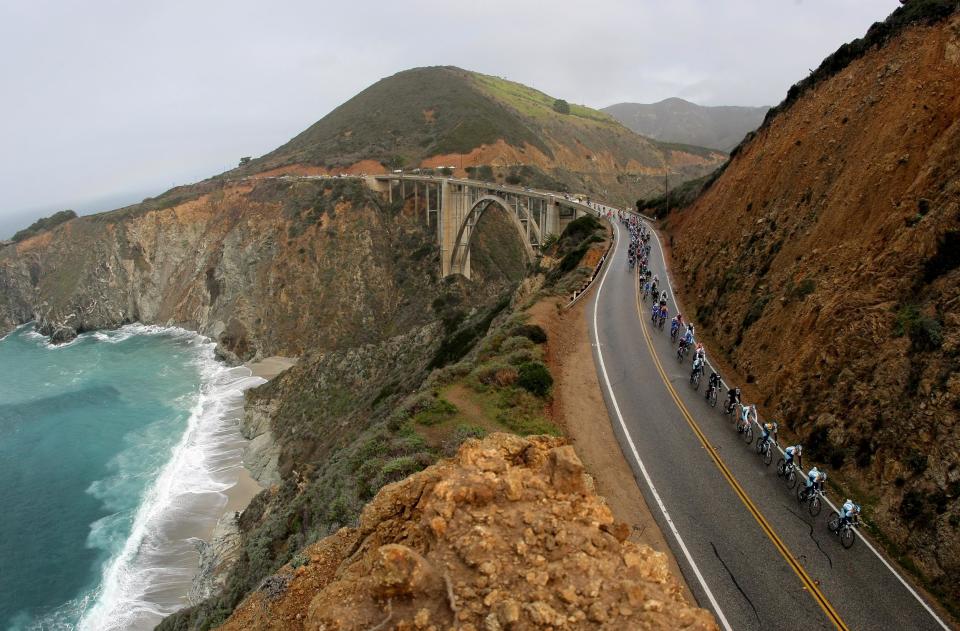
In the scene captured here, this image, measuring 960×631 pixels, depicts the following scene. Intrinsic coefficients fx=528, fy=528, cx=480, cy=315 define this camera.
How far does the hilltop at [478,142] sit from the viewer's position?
94.9 meters

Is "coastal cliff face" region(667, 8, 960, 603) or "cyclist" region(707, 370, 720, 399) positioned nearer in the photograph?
"coastal cliff face" region(667, 8, 960, 603)

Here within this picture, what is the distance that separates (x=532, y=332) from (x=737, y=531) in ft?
38.5

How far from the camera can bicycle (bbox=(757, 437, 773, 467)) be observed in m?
13.6

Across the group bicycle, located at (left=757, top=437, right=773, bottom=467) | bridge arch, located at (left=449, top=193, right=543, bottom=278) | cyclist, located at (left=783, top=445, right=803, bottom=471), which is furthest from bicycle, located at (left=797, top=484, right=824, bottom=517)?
bridge arch, located at (left=449, top=193, right=543, bottom=278)

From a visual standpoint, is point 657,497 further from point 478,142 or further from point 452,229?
point 478,142

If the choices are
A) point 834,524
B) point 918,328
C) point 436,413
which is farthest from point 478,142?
point 834,524

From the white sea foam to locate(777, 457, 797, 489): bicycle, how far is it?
1040 inches

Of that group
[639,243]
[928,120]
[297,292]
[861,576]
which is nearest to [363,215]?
[297,292]

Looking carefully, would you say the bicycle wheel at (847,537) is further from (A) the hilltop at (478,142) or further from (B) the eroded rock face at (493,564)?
(A) the hilltop at (478,142)

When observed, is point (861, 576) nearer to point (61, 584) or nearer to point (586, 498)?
point (586, 498)

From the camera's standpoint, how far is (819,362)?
585 inches

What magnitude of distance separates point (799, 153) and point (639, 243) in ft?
40.8

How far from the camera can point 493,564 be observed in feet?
19.3

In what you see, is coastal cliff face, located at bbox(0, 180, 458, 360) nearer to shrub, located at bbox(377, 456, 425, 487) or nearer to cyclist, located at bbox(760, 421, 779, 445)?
shrub, located at bbox(377, 456, 425, 487)
